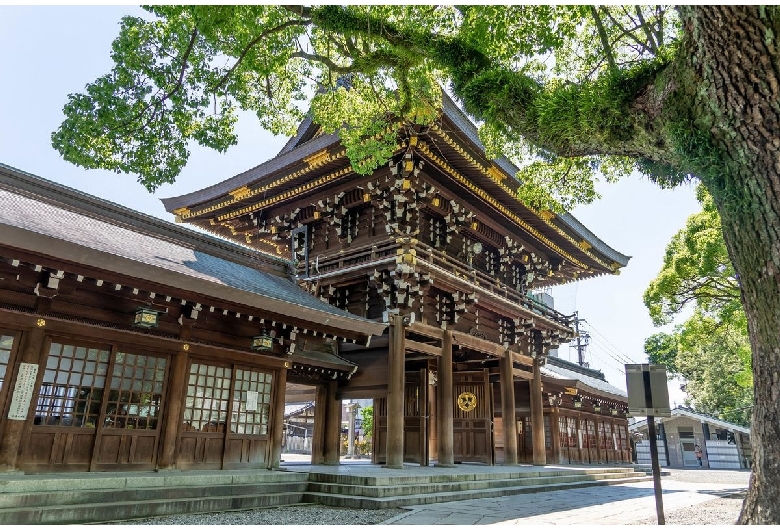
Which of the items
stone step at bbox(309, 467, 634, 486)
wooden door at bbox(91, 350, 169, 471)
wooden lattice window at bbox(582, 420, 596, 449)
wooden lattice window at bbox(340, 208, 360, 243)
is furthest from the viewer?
wooden lattice window at bbox(582, 420, 596, 449)

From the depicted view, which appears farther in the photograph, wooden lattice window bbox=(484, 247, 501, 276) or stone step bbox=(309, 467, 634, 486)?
wooden lattice window bbox=(484, 247, 501, 276)

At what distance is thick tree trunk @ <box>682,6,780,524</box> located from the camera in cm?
389

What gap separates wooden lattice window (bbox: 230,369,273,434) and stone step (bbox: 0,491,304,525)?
1.76m

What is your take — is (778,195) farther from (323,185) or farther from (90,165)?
(323,185)

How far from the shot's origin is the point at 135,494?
7035mm

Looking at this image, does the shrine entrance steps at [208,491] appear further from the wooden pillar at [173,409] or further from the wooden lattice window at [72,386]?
the wooden lattice window at [72,386]

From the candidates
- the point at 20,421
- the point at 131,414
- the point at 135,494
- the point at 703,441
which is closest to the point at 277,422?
the point at 131,414

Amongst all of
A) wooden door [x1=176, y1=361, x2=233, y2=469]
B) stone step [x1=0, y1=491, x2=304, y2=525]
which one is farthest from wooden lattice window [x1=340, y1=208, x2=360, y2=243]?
stone step [x1=0, y1=491, x2=304, y2=525]

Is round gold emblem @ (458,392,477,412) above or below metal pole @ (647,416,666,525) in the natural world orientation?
above

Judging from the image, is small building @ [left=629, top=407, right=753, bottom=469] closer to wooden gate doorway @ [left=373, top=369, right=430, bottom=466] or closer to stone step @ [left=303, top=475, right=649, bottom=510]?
wooden gate doorway @ [left=373, top=369, right=430, bottom=466]

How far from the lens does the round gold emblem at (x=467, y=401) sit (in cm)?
1672

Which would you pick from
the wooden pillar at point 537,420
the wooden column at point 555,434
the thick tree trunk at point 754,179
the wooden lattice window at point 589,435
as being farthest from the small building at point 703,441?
the thick tree trunk at point 754,179

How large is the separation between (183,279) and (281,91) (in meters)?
5.46

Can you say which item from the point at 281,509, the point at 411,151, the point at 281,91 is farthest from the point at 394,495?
the point at 281,91
